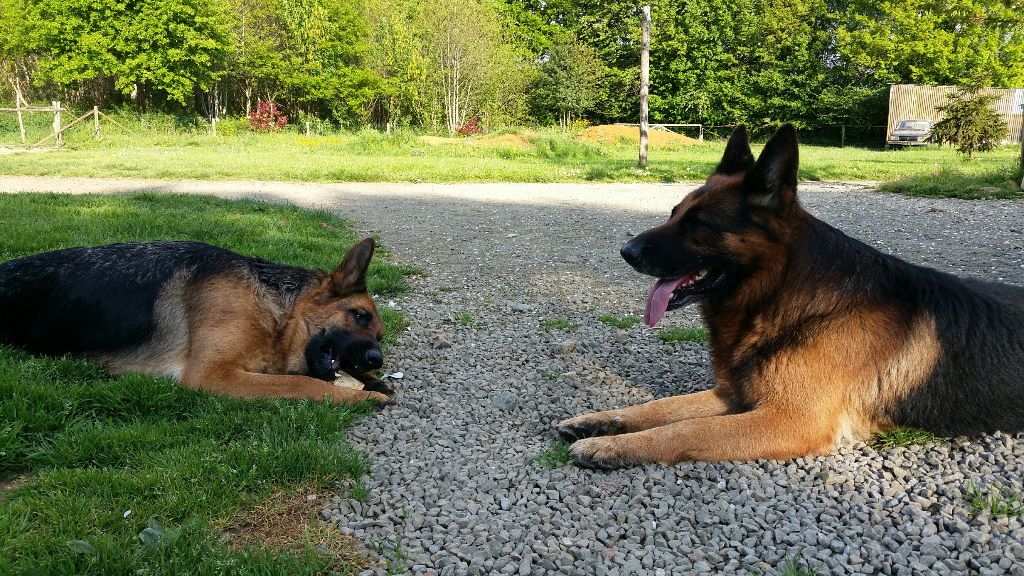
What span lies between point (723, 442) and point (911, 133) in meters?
44.8

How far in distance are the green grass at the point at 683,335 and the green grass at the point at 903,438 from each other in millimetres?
2269

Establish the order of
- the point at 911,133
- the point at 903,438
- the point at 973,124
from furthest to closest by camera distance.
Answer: the point at 911,133 < the point at 973,124 < the point at 903,438

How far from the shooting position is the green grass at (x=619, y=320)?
6555mm

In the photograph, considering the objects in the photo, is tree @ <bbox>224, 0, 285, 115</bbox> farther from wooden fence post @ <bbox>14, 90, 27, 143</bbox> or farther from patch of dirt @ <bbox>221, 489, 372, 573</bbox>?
patch of dirt @ <bbox>221, 489, 372, 573</bbox>

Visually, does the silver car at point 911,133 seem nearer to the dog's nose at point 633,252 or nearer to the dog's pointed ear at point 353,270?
the dog's nose at point 633,252

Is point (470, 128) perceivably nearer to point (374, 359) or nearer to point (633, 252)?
point (374, 359)

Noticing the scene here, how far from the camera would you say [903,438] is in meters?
3.79

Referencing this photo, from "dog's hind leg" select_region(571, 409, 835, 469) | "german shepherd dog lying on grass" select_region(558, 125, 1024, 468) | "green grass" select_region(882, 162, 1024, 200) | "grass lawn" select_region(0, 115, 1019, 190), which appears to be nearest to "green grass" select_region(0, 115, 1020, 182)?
"grass lawn" select_region(0, 115, 1019, 190)

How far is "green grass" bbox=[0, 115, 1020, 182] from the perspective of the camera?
1984 centimetres

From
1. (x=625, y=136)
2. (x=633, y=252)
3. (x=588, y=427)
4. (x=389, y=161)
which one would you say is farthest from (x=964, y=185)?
(x=625, y=136)

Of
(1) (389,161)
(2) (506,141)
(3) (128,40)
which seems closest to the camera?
(1) (389,161)

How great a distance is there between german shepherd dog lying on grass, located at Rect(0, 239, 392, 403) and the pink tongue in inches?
78.4

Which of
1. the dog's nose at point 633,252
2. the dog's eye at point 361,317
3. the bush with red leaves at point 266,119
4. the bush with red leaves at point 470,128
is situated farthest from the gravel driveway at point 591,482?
the bush with red leaves at point 266,119

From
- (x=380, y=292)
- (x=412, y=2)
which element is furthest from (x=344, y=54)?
(x=380, y=292)
